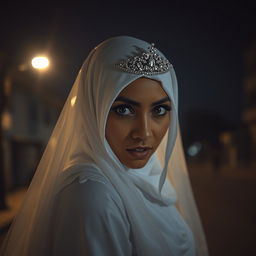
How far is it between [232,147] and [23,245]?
1411 inches

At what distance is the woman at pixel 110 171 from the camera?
120cm

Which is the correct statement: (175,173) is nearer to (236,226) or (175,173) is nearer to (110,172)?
(110,172)

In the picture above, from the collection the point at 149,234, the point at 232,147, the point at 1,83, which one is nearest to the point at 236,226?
the point at 149,234

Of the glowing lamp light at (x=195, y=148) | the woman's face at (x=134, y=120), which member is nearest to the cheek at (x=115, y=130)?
the woman's face at (x=134, y=120)

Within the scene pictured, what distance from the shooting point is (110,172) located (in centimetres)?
142

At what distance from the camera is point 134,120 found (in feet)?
4.84

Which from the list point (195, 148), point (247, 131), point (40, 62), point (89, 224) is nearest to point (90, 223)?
point (89, 224)

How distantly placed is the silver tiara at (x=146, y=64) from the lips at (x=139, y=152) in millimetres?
354

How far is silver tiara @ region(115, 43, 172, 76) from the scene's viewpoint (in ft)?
4.76

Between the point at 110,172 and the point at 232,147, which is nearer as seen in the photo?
the point at 110,172

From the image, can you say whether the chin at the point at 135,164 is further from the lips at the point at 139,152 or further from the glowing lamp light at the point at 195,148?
the glowing lamp light at the point at 195,148

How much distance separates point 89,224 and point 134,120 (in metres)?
0.53

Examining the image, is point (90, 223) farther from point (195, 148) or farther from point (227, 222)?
point (195, 148)

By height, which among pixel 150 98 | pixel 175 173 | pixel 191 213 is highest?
pixel 150 98
